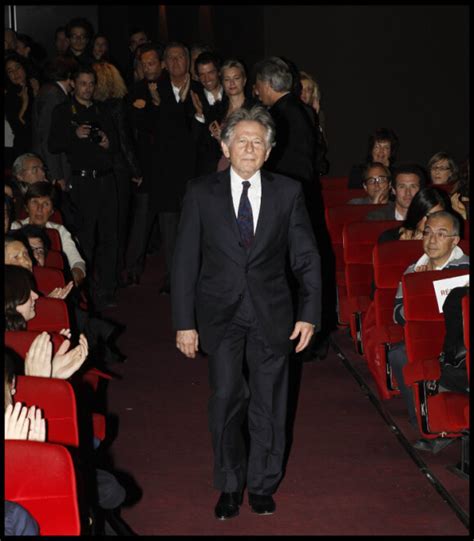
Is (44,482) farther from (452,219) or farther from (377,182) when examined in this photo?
(377,182)

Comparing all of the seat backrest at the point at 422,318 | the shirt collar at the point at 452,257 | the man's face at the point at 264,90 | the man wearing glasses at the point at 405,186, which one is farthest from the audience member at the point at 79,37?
the seat backrest at the point at 422,318

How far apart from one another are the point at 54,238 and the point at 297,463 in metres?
2.43

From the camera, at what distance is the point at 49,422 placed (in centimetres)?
351

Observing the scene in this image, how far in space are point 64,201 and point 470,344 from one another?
13.6ft

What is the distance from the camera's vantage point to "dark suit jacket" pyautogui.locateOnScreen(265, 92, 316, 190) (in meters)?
6.11

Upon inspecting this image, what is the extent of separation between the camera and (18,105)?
1007 cm

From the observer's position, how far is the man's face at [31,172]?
740 cm

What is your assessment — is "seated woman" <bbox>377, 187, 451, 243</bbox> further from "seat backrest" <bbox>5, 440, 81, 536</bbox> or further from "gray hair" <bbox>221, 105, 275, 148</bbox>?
"seat backrest" <bbox>5, 440, 81, 536</bbox>

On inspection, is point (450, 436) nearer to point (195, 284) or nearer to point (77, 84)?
point (195, 284)

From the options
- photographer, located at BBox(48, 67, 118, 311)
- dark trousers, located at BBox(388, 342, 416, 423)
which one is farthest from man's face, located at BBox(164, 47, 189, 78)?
dark trousers, located at BBox(388, 342, 416, 423)

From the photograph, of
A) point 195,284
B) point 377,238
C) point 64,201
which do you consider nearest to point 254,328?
point 195,284

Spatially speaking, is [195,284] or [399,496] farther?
[399,496]

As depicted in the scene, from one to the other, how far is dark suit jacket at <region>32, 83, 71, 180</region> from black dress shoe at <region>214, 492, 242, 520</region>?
4.32 metres

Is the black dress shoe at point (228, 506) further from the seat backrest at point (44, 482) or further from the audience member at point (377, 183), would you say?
the audience member at point (377, 183)
